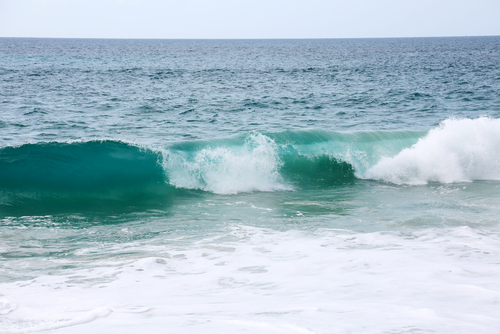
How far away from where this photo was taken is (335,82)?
30938 mm

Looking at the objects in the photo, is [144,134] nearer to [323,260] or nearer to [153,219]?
[153,219]

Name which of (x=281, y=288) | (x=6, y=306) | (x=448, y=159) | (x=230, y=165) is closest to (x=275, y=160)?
(x=230, y=165)

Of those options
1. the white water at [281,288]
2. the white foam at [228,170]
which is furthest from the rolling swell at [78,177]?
the white water at [281,288]

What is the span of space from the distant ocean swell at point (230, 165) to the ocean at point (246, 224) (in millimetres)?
39

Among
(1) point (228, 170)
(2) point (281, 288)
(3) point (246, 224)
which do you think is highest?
(1) point (228, 170)

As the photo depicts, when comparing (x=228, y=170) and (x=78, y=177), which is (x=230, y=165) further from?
(x=78, y=177)

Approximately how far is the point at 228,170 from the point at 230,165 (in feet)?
0.58

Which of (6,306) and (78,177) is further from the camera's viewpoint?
(78,177)

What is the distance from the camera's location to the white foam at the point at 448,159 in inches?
403

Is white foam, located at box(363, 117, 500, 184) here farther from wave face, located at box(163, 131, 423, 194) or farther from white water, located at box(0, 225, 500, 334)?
white water, located at box(0, 225, 500, 334)

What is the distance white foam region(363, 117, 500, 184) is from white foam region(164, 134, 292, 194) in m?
2.69

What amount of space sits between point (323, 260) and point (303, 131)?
25.4 feet

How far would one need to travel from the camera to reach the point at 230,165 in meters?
10.1

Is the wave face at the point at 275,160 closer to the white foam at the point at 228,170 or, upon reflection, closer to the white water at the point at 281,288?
the white foam at the point at 228,170
